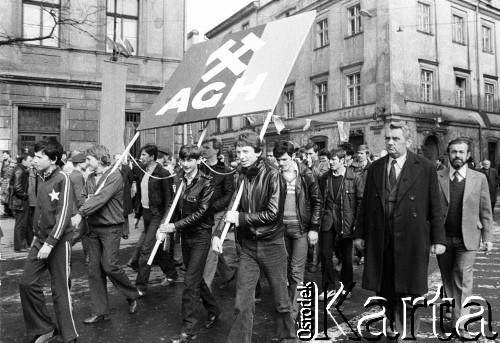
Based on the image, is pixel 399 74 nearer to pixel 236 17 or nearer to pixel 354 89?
pixel 354 89

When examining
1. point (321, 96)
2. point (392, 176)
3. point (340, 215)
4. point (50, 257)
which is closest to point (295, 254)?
point (340, 215)

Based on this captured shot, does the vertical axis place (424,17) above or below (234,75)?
above

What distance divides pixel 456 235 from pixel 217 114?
2.98m

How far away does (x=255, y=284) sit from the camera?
409cm

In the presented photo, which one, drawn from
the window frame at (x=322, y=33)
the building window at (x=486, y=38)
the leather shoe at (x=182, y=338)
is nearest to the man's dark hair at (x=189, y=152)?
the leather shoe at (x=182, y=338)

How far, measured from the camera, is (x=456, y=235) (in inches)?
194

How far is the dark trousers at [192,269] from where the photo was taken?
4641mm

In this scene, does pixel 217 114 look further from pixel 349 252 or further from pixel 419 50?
pixel 419 50

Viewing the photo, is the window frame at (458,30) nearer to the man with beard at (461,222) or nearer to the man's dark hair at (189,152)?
the man with beard at (461,222)

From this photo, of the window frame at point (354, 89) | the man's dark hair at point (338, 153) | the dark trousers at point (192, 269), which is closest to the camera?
the dark trousers at point (192, 269)

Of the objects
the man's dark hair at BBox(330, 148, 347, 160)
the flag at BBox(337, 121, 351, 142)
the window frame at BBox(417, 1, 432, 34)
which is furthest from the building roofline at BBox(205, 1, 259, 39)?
the man's dark hair at BBox(330, 148, 347, 160)

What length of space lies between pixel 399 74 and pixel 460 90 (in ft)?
20.6

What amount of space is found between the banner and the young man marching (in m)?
1.54

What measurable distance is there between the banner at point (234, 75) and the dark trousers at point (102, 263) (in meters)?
1.44
